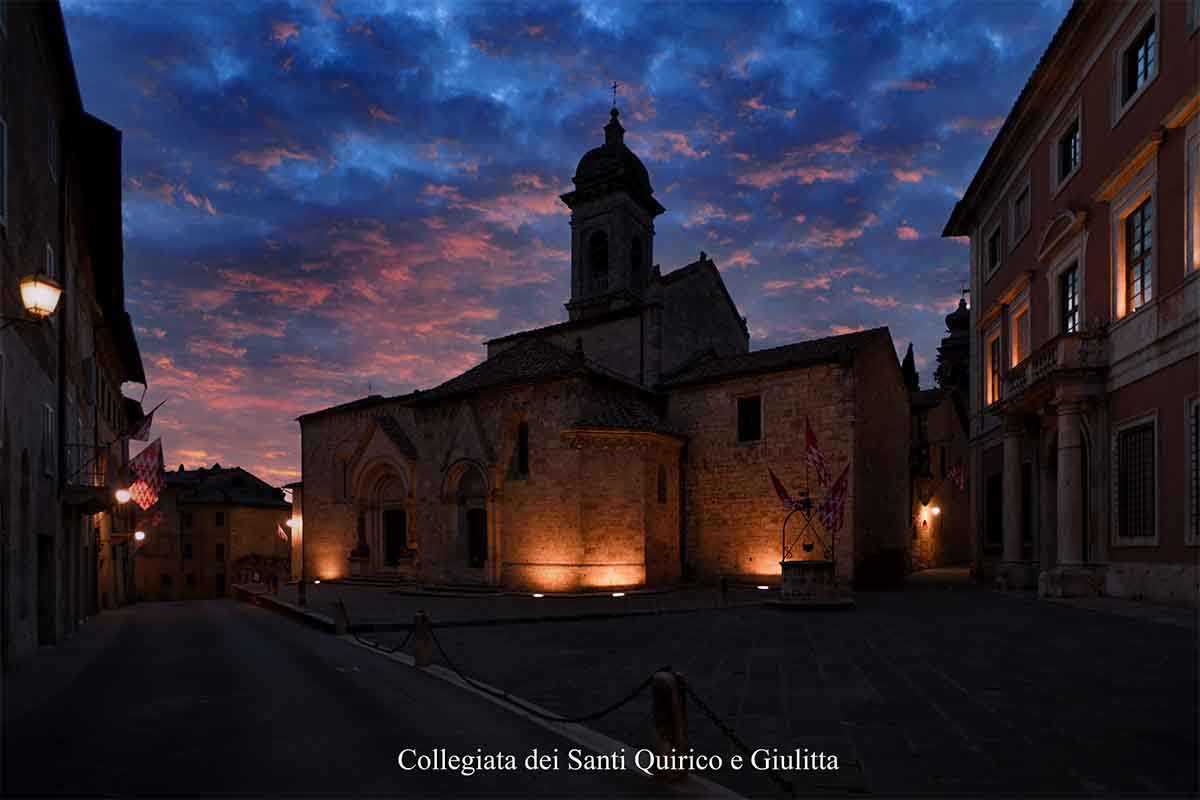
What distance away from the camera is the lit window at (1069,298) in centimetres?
1809

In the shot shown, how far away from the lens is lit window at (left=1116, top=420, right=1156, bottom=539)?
14.5 meters

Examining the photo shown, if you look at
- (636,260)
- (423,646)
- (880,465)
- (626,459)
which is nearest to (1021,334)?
(880,465)

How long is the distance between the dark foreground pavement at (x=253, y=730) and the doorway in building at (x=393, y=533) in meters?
18.4

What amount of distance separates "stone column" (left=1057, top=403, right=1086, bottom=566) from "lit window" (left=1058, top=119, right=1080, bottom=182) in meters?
6.50

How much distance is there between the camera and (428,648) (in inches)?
422

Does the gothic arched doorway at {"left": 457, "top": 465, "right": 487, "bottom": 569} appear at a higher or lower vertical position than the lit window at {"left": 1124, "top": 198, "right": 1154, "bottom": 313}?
lower

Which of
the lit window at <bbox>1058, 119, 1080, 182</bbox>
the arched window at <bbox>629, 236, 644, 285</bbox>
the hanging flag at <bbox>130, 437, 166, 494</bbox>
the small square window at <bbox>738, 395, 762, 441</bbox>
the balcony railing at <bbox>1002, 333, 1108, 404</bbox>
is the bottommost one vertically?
the hanging flag at <bbox>130, 437, 166, 494</bbox>

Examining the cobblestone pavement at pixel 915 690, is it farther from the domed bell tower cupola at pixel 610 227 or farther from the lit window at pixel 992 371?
the domed bell tower cupola at pixel 610 227

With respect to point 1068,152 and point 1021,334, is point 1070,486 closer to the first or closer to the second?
point 1021,334

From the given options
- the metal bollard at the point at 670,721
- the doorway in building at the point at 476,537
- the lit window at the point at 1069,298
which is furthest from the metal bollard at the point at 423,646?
the lit window at the point at 1069,298

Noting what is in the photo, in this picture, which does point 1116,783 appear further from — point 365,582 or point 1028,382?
point 365,582

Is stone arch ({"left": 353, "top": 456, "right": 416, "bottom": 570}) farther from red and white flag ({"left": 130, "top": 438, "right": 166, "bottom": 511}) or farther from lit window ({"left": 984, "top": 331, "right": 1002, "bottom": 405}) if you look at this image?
lit window ({"left": 984, "top": 331, "right": 1002, "bottom": 405})

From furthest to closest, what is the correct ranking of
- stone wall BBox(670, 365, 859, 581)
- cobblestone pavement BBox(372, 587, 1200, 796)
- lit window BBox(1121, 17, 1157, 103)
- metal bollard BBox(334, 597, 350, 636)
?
stone wall BBox(670, 365, 859, 581)
lit window BBox(1121, 17, 1157, 103)
metal bollard BBox(334, 597, 350, 636)
cobblestone pavement BBox(372, 587, 1200, 796)

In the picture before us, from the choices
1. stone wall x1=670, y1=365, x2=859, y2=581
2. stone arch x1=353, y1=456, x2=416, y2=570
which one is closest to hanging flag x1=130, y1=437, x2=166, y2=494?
stone arch x1=353, y1=456, x2=416, y2=570
